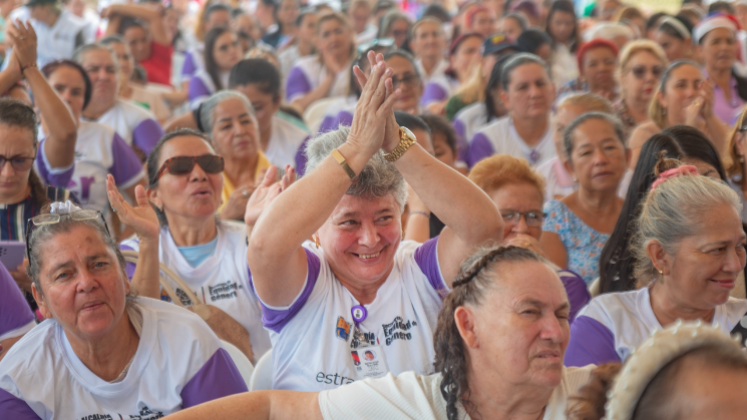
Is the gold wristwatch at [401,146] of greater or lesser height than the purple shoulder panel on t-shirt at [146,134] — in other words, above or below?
below

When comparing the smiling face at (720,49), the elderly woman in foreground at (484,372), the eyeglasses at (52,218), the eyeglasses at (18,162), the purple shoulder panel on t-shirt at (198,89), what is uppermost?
the purple shoulder panel on t-shirt at (198,89)

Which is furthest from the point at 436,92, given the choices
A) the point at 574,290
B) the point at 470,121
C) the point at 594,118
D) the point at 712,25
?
the point at 574,290

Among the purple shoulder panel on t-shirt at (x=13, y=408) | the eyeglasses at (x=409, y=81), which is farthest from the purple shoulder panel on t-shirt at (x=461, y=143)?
the purple shoulder panel on t-shirt at (x=13, y=408)

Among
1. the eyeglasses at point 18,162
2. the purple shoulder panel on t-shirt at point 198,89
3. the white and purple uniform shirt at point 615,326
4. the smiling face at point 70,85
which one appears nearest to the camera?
the white and purple uniform shirt at point 615,326

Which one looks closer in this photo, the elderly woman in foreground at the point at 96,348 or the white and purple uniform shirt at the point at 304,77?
the elderly woman in foreground at the point at 96,348

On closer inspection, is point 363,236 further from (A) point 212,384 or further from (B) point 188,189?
(B) point 188,189

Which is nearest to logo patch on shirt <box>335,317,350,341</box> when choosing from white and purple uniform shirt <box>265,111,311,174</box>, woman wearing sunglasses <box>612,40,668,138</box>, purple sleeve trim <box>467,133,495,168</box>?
white and purple uniform shirt <box>265,111,311,174</box>

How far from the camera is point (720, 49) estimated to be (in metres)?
5.16

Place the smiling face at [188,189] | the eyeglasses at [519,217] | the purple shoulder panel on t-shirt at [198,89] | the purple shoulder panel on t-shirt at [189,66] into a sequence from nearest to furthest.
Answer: the eyeglasses at [519,217] → the smiling face at [188,189] → the purple shoulder panel on t-shirt at [198,89] → the purple shoulder panel on t-shirt at [189,66]

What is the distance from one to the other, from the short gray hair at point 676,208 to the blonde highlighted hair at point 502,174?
0.52 meters

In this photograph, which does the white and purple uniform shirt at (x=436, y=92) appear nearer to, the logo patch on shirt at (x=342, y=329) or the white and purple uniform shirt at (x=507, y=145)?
the white and purple uniform shirt at (x=507, y=145)

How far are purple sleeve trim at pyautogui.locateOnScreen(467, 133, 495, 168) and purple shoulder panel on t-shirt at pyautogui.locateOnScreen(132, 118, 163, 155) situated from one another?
1905 millimetres

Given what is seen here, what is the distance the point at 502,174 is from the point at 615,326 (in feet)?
2.56

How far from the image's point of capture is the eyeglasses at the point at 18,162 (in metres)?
2.72
